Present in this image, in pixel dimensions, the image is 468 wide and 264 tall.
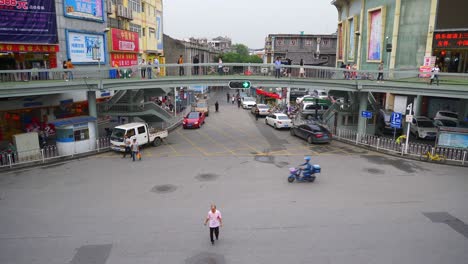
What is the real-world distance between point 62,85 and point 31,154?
14.2ft

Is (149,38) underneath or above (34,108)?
above

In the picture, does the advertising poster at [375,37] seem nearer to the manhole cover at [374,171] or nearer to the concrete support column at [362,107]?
the concrete support column at [362,107]

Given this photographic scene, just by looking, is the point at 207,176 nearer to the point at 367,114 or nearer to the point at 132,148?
the point at 132,148

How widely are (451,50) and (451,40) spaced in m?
2.18

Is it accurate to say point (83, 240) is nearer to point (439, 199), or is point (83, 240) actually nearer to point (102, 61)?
point (439, 199)

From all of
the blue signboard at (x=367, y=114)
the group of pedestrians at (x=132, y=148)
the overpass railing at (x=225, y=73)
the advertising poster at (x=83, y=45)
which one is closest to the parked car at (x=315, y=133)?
the blue signboard at (x=367, y=114)

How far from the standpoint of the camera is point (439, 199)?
44.5ft

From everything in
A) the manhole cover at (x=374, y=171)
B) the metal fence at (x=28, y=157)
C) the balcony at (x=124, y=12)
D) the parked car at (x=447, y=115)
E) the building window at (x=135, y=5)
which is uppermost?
the building window at (x=135, y=5)

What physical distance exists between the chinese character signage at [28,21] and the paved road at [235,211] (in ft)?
32.0

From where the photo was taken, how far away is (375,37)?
3416 centimetres

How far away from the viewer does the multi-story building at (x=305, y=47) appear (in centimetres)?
6794

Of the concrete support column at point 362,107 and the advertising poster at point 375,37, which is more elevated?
the advertising poster at point 375,37

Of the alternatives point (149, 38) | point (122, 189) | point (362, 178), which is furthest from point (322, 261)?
point (149, 38)

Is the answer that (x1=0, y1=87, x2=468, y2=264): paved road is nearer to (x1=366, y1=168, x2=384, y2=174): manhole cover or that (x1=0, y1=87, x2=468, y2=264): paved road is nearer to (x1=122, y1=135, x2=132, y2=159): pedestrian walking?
(x1=366, y1=168, x2=384, y2=174): manhole cover
